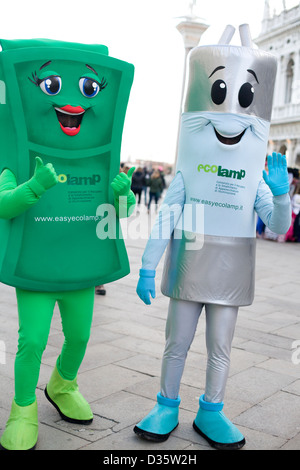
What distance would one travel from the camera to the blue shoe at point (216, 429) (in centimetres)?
324

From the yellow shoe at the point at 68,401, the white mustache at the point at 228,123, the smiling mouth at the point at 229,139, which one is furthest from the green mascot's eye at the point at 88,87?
the yellow shoe at the point at 68,401

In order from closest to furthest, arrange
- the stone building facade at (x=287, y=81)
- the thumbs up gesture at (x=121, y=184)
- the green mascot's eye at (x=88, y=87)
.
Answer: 1. the green mascot's eye at (x=88, y=87)
2. the thumbs up gesture at (x=121, y=184)
3. the stone building facade at (x=287, y=81)

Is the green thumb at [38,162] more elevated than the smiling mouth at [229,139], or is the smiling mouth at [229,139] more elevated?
the smiling mouth at [229,139]

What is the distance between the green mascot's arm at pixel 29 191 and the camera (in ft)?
9.43

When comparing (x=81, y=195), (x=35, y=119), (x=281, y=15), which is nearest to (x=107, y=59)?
(x=35, y=119)

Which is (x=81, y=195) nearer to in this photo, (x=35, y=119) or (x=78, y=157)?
(x=78, y=157)

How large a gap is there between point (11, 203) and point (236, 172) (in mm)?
1230

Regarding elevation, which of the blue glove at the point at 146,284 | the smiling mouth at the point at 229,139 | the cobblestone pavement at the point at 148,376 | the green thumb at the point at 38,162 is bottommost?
the cobblestone pavement at the point at 148,376

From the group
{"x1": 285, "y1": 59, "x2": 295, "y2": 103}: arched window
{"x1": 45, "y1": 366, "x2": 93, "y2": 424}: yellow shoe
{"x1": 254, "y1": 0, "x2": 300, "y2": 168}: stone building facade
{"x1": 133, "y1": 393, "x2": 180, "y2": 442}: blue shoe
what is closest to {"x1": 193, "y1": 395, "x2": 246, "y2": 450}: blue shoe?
{"x1": 133, "y1": 393, "x2": 180, "y2": 442}: blue shoe

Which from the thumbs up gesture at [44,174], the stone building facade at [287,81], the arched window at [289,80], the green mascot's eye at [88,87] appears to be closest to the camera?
the thumbs up gesture at [44,174]

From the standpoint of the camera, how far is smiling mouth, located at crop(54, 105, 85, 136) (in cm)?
308

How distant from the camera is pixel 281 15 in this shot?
141 ft

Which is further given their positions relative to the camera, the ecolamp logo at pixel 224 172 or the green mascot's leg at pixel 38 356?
the ecolamp logo at pixel 224 172

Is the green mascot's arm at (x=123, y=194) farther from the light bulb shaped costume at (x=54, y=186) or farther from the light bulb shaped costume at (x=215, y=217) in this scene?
the light bulb shaped costume at (x=215, y=217)
